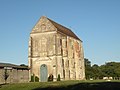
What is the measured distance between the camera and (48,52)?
180 feet

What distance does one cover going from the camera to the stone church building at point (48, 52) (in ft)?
176

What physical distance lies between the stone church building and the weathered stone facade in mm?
3949

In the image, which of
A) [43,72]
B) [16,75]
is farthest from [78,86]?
[43,72]

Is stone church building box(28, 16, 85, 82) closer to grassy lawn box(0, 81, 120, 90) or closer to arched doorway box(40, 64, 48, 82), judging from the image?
arched doorway box(40, 64, 48, 82)

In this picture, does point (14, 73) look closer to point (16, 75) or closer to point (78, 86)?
point (16, 75)

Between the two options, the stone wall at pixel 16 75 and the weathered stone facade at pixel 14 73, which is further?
the weathered stone facade at pixel 14 73

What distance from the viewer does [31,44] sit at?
5675cm

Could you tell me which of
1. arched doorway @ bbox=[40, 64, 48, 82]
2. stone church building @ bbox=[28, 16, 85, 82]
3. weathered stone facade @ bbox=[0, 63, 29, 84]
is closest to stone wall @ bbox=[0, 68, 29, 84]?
weathered stone facade @ bbox=[0, 63, 29, 84]

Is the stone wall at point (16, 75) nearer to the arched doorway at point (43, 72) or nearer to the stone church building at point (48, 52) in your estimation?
the arched doorway at point (43, 72)

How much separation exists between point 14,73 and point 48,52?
10627mm

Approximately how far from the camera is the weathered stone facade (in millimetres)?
44781

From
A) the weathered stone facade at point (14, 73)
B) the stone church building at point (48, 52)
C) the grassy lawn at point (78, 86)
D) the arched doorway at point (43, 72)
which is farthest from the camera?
the arched doorway at point (43, 72)

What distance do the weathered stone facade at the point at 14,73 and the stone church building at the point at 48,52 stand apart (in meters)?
3.95

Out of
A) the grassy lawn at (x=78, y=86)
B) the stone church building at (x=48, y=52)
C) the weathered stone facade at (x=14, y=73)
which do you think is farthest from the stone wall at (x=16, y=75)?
the grassy lawn at (x=78, y=86)
